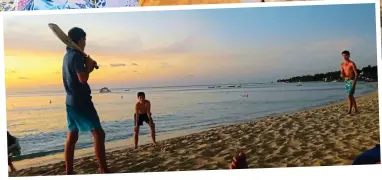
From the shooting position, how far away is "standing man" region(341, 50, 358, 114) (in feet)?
10.7

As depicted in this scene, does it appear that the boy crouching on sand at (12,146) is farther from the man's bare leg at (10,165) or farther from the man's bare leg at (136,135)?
the man's bare leg at (136,135)

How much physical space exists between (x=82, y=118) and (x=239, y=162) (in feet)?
3.27

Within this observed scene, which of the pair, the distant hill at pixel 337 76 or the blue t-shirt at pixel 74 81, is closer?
the blue t-shirt at pixel 74 81

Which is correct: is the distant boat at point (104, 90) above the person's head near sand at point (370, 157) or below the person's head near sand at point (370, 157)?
above

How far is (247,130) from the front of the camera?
3258mm

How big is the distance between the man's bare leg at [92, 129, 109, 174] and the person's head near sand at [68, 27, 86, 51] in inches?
20.6

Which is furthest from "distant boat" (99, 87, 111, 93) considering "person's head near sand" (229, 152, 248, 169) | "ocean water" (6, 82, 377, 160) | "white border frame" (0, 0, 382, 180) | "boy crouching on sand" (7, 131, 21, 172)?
"person's head near sand" (229, 152, 248, 169)

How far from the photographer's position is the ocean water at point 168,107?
124 inches

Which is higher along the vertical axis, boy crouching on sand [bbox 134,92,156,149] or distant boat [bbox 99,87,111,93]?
distant boat [bbox 99,87,111,93]

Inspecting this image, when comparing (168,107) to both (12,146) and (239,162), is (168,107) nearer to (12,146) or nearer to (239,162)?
(239,162)

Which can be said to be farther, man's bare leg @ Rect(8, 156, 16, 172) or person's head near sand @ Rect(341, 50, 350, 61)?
person's head near sand @ Rect(341, 50, 350, 61)


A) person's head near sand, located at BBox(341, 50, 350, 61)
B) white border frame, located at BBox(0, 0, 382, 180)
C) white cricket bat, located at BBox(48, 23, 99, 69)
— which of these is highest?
white cricket bat, located at BBox(48, 23, 99, 69)

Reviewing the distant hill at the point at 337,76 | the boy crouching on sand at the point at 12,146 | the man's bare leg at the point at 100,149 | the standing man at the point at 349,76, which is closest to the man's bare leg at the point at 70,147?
→ the man's bare leg at the point at 100,149

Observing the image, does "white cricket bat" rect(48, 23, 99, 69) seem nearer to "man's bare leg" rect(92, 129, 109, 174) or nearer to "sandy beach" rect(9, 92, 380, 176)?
"man's bare leg" rect(92, 129, 109, 174)
